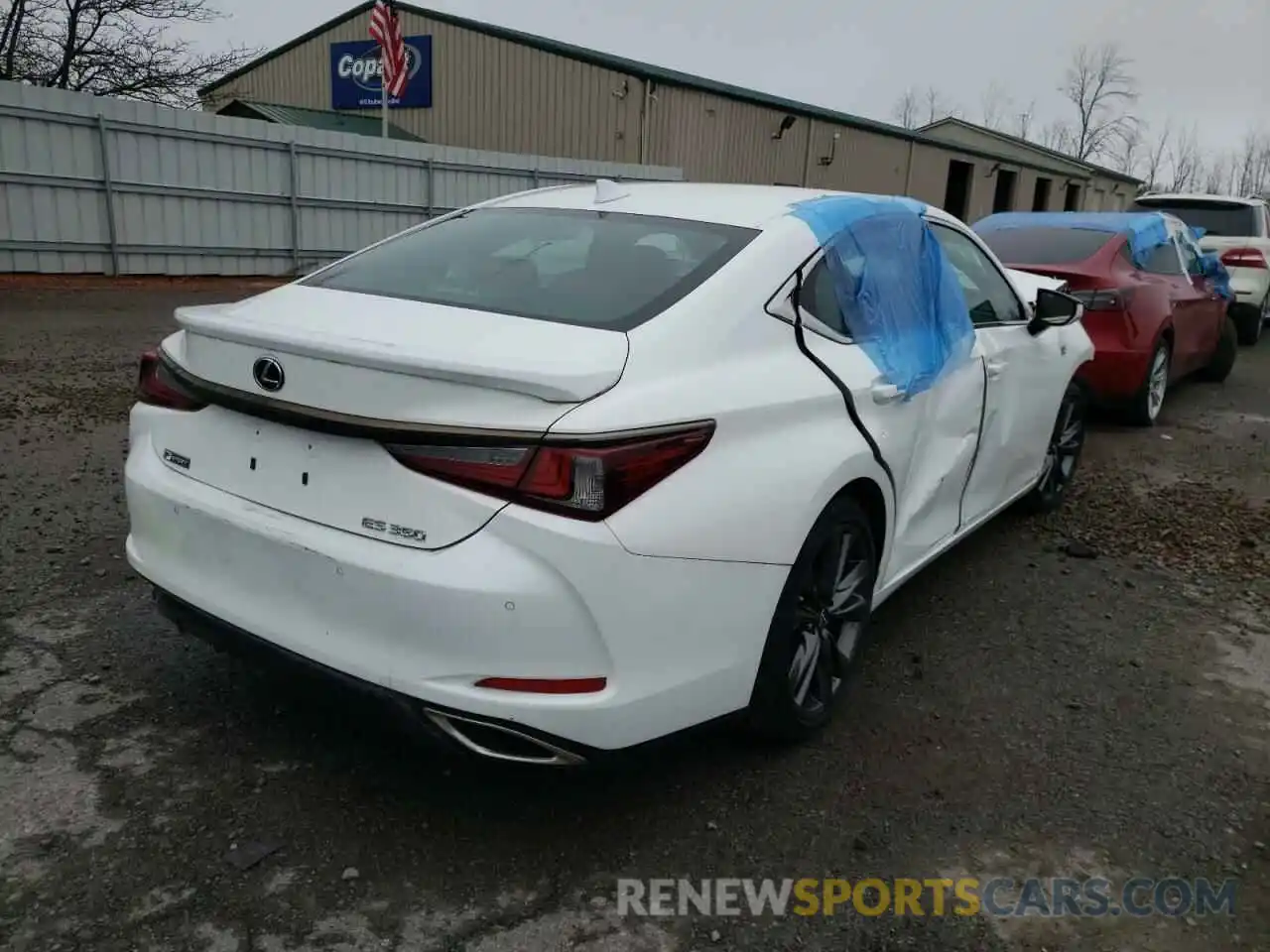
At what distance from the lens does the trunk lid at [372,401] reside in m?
2.15

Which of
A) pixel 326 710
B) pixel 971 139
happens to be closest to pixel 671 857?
pixel 326 710

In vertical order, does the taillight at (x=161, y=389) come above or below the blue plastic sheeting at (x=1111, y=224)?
below

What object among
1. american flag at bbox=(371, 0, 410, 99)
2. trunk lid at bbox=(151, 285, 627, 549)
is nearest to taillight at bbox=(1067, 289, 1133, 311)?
trunk lid at bbox=(151, 285, 627, 549)

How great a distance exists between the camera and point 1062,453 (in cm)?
541

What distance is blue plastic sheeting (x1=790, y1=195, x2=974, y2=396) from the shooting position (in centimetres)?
316

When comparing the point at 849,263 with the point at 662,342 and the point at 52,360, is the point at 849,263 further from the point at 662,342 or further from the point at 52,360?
the point at 52,360

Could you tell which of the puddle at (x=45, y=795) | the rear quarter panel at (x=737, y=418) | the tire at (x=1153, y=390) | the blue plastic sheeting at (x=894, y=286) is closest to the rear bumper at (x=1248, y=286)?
the tire at (x=1153, y=390)

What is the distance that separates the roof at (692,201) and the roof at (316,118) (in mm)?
18157

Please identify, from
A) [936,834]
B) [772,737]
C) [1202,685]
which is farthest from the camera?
[1202,685]

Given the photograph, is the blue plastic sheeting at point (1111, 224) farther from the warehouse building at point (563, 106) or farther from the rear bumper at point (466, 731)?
the warehouse building at point (563, 106)

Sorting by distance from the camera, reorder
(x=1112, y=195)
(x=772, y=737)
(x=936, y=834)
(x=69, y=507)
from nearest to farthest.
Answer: (x=936, y=834) < (x=772, y=737) < (x=69, y=507) < (x=1112, y=195)

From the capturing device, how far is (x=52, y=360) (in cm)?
824

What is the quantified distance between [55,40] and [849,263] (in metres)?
22.2

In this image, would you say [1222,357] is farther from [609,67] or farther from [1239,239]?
[609,67]
